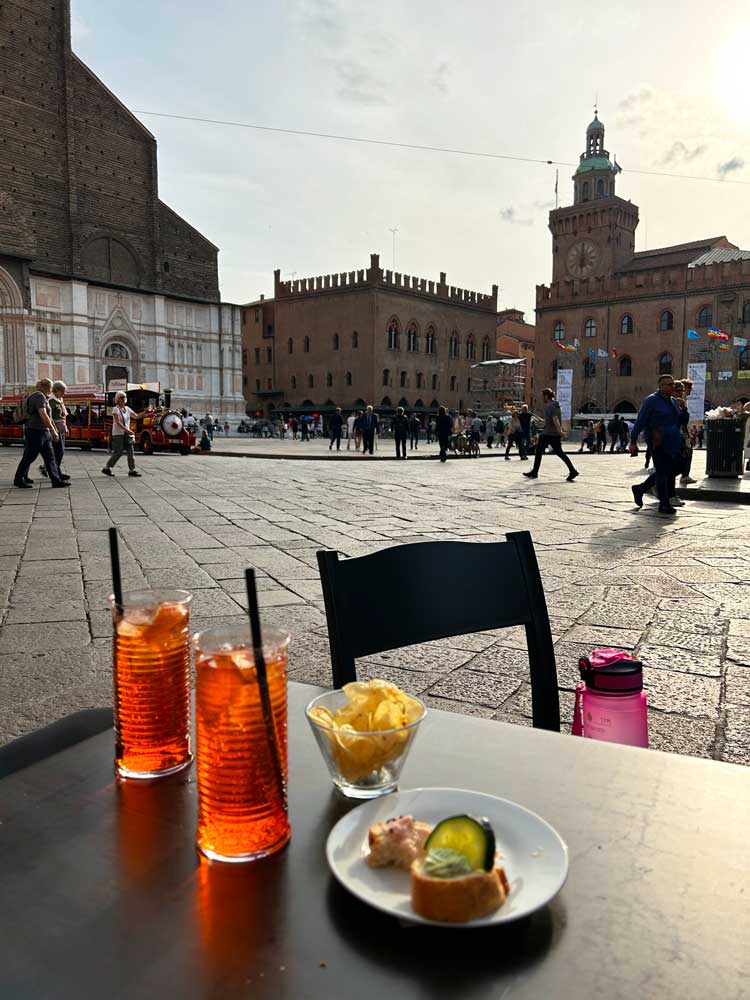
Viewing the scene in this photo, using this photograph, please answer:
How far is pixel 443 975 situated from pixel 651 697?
199 centimetres

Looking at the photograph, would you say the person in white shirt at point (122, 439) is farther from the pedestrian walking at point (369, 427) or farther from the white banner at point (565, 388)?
the white banner at point (565, 388)

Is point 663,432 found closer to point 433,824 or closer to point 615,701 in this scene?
point 615,701

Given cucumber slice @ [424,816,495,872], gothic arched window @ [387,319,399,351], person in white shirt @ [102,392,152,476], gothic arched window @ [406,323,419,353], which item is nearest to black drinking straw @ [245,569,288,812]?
cucumber slice @ [424,816,495,872]

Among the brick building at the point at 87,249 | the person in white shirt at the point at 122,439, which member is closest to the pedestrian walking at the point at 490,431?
the brick building at the point at 87,249

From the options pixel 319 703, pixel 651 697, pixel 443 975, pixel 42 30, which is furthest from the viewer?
pixel 42 30

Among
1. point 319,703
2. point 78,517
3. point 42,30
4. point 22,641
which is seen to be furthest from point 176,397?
point 319,703

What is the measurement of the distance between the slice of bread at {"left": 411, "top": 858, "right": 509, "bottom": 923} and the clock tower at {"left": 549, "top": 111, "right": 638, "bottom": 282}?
45.7m

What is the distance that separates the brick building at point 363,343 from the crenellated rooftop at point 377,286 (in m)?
0.06

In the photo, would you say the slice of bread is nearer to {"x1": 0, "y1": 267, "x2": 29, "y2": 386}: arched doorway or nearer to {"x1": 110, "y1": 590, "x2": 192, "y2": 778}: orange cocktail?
{"x1": 110, "y1": 590, "x2": 192, "y2": 778}: orange cocktail

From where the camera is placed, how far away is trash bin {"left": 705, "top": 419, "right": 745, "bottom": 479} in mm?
9031

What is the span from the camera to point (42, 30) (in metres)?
27.5

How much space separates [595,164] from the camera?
48.8m

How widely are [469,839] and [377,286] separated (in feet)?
140

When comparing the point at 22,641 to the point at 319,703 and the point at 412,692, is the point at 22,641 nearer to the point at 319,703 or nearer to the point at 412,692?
the point at 412,692
